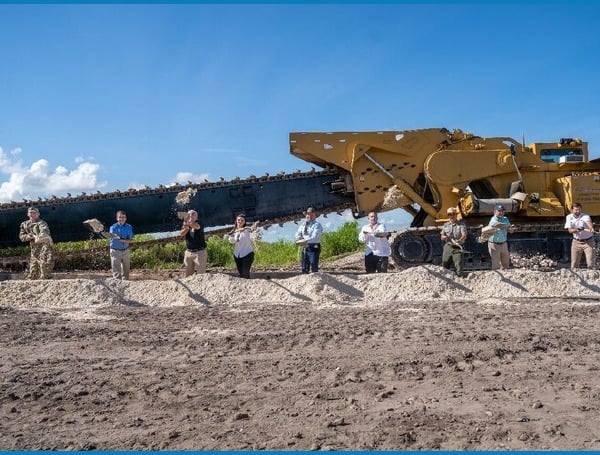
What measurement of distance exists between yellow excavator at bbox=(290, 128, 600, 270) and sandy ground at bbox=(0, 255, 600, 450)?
2710mm

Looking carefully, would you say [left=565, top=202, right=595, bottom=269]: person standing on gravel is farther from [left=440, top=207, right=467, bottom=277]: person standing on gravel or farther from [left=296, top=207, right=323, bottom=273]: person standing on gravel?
[left=296, top=207, right=323, bottom=273]: person standing on gravel

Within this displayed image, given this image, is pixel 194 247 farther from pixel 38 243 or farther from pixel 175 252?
pixel 175 252

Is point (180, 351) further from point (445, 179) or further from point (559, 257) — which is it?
point (559, 257)

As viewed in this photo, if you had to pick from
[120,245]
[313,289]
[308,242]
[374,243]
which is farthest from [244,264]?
[374,243]

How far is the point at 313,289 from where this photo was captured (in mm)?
9414

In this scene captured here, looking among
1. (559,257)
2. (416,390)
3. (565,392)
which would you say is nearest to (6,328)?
(416,390)

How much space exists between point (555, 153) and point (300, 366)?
963cm

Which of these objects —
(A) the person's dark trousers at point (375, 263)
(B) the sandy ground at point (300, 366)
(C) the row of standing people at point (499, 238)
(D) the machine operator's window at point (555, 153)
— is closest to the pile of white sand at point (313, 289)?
(B) the sandy ground at point (300, 366)

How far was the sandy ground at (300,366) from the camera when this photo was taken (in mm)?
3748

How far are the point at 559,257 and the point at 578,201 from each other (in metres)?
1.23

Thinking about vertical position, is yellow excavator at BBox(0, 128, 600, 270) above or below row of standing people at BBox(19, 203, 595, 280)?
above

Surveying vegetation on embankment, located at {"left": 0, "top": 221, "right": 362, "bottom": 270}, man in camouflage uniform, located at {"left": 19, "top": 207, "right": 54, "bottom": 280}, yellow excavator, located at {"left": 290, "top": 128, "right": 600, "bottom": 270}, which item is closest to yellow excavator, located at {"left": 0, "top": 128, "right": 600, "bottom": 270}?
yellow excavator, located at {"left": 290, "top": 128, "right": 600, "bottom": 270}

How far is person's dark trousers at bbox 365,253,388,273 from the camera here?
34.1 feet

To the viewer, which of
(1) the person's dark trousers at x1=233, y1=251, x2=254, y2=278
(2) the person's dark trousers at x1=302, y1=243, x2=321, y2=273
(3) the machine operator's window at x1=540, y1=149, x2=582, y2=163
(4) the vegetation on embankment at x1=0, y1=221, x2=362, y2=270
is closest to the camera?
(1) the person's dark trousers at x1=233, y1=251, x2=254, y2=278
